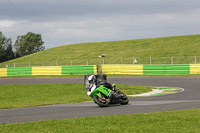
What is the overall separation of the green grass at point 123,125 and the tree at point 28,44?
12766 cm

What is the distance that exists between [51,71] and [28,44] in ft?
A: 321

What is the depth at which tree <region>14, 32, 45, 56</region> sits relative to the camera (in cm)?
13675

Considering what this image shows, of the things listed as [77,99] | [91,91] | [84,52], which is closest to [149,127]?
[91,91]

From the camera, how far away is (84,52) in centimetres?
7450

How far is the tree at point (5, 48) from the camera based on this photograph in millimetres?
113150

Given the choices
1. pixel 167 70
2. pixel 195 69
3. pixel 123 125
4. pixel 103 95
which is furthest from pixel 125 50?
pixel 123 125

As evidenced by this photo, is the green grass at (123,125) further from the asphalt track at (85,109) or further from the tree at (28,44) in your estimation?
the tree at (28,44)

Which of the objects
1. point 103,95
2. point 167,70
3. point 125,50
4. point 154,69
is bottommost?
point 103,95

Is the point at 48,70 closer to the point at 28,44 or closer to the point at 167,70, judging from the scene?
the point at 167,70

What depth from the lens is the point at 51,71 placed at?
42344 mm

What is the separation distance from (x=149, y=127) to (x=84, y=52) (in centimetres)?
6629

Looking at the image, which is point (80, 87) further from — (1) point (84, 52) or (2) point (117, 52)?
(1) point (84, 52)

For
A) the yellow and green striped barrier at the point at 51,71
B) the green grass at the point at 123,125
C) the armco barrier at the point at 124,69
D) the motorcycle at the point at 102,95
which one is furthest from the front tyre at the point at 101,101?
the yellow and green striped barrier at the point at 51,71

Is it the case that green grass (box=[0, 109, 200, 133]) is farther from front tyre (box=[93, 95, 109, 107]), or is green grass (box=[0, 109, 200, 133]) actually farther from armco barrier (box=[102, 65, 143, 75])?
armco barrier (box=[102, 65, 143, 75])
